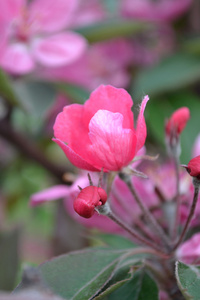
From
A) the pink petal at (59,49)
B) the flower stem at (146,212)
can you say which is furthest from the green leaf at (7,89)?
the flower stem at (146,212)

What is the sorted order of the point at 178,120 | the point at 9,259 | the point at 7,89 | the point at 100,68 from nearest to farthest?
the point at 178,120
the point at 7,89
the point at 9,259
the point at 100,68

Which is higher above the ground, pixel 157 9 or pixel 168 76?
pixel 157 9

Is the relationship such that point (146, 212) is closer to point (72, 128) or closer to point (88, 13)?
point (72, 128)

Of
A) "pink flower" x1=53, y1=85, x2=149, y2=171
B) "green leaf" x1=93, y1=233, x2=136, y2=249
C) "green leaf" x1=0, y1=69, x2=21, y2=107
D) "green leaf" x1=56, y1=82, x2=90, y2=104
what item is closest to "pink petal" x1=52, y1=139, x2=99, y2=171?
"pink flower" x1=53, y1=85, x2=149, y2=171

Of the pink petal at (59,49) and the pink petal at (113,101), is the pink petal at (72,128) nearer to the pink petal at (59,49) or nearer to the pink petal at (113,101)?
the pink petal at (113,101)

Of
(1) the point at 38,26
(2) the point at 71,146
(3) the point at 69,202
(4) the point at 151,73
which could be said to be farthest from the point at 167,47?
(2) the point at 71,146

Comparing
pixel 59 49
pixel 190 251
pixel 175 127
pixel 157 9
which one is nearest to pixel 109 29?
pixel 59 49
